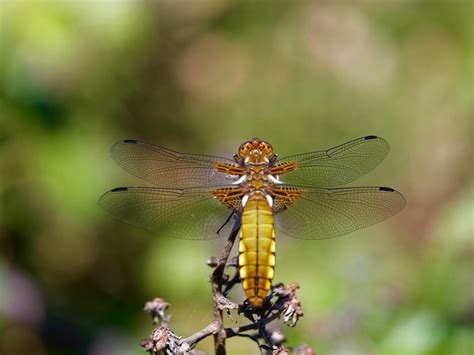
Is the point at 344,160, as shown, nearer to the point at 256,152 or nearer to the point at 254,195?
the point at 256,152

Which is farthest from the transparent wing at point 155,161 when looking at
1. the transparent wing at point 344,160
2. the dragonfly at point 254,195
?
the transparent wing at point 344,160

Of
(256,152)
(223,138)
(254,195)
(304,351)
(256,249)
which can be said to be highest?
(223,138)

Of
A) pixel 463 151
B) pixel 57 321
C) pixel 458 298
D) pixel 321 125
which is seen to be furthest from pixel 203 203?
pixel 463 151

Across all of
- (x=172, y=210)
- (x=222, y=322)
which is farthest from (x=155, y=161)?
(x=222, y=322)

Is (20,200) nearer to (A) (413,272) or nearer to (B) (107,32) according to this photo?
(B) (107,32)

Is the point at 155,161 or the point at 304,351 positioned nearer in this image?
the point at 304,351

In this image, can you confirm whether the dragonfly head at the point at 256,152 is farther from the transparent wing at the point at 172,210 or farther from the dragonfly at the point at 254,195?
the transparent wing at the point at 172,210

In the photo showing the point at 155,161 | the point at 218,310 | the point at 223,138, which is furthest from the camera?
the point at 223,138

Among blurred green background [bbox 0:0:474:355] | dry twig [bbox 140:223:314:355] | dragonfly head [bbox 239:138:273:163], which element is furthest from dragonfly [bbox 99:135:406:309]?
blurred green background [bbox 0:0:474:355]
